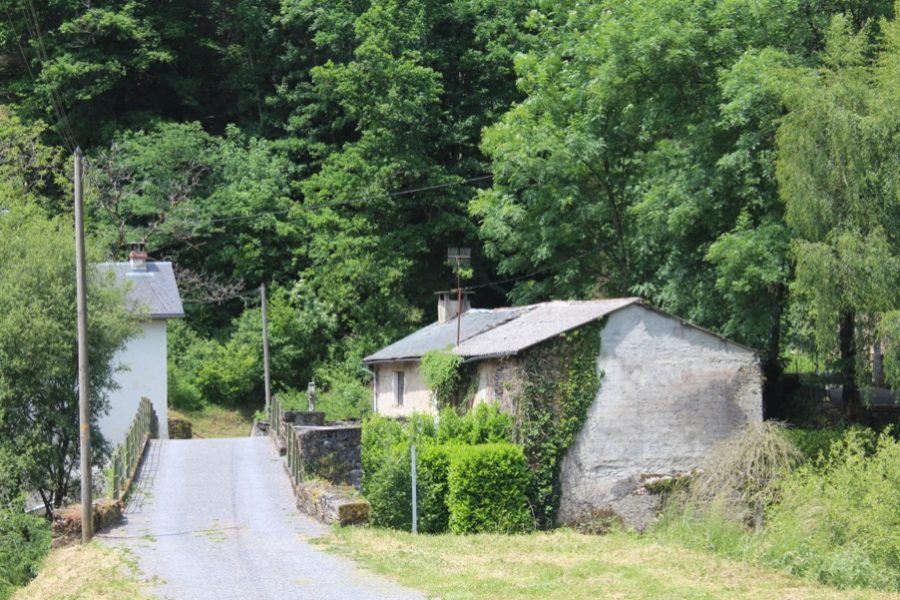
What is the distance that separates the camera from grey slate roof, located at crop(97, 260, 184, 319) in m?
41.5

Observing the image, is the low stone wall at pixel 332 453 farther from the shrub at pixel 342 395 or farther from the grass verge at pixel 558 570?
the shrub at pixel 342 395

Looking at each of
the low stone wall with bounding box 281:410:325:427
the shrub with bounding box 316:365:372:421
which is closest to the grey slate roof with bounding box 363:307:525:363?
the low stone wall with bounding box 281:410:325:427

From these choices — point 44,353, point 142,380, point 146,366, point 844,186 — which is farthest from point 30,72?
point 844,186

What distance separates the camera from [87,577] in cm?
1670

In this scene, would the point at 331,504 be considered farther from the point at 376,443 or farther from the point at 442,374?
the point at 442,374

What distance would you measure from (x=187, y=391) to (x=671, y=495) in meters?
23.7

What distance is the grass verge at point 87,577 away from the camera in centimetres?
1561

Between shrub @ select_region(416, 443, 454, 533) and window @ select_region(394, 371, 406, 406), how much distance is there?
27.2 feet

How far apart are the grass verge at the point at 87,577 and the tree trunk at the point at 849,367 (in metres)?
16.5

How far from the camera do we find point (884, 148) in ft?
79.4

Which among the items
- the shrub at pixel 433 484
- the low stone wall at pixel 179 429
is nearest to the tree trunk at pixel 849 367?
the shrub at pixel 433 484

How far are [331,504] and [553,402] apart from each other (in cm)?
676

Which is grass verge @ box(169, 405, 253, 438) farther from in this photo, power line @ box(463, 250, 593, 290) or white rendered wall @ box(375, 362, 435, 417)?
white rendered wall @ box(375, 362, 435, 417)

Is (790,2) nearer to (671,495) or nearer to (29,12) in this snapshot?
(671,495)
